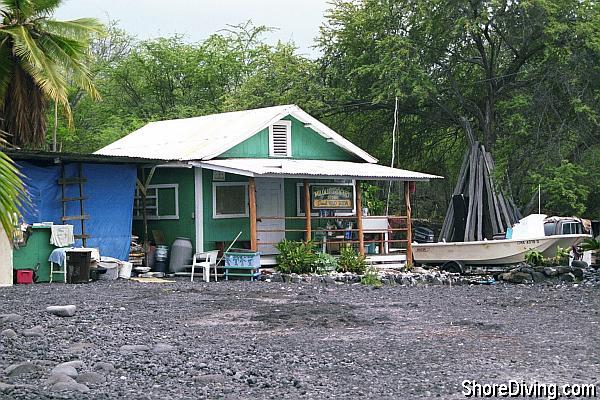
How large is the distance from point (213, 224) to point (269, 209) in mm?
1777

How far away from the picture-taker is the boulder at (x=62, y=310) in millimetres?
14227

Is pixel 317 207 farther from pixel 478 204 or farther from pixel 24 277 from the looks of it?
pixel 478 204

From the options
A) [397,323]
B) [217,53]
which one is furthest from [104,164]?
[217,53]

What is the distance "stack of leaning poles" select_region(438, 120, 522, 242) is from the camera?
30203 millimetres

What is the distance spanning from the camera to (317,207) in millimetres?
23281

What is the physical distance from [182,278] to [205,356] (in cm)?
1138

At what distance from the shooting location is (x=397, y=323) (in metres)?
13.7

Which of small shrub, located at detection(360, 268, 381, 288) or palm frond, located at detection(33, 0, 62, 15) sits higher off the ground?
palm frond, located at detection(33, 0, 62, 15)

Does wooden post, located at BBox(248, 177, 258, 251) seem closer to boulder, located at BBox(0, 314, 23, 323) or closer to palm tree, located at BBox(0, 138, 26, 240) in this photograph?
boulder, located at BBox(0, 314, 23, 323)

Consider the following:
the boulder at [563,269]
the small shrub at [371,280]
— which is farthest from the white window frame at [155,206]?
the boulder at [563,269]

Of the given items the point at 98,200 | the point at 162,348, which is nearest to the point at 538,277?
the point at 98,200

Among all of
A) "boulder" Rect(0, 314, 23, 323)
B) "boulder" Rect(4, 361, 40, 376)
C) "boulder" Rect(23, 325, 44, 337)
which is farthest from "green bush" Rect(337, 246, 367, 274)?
"boulder" Rect(4, 361, 40, 376)

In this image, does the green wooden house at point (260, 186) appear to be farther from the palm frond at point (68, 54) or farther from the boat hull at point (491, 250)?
the palm frond at point (68, 54)

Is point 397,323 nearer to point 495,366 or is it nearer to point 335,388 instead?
point 495,366
